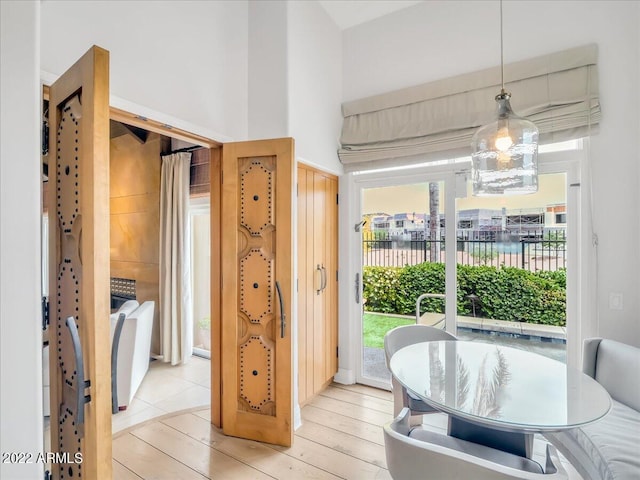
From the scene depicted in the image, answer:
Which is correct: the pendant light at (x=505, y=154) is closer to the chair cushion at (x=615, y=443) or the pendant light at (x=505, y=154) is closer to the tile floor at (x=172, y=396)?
the chair cushion at (x=615, y=443)

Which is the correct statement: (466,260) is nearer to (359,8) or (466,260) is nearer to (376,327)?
(376,327)

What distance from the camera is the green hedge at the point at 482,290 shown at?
8.45ft

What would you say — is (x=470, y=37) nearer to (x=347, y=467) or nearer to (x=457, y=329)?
(x=457, y=329)

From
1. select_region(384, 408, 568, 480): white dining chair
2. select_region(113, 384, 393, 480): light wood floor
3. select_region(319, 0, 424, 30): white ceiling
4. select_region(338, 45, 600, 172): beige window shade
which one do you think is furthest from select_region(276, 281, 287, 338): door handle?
select_region(319, 0, 424, 30): white ceiling

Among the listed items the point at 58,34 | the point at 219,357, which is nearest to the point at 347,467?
the point at 219,357

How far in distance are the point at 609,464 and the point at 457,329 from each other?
1.45 metres

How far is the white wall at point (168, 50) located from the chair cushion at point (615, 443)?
2.86 meters

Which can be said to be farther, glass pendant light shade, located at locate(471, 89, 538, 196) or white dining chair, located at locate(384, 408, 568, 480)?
glass pendant light shade, located at locate(471, 89, 538, 196)

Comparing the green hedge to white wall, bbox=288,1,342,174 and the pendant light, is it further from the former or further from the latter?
white wall, bbox=288,1,342,174

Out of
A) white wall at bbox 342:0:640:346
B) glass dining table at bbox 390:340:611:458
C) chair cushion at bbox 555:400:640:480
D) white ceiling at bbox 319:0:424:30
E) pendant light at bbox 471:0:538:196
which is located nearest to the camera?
glass dining table at bbox 390:340:611:458

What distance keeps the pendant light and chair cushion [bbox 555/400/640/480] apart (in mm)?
1226

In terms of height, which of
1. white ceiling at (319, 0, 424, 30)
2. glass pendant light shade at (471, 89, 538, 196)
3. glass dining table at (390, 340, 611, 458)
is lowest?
glass dining table at (390, 340, 611, 458)

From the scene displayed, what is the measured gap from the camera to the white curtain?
393cm

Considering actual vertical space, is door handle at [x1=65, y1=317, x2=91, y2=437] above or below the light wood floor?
above
